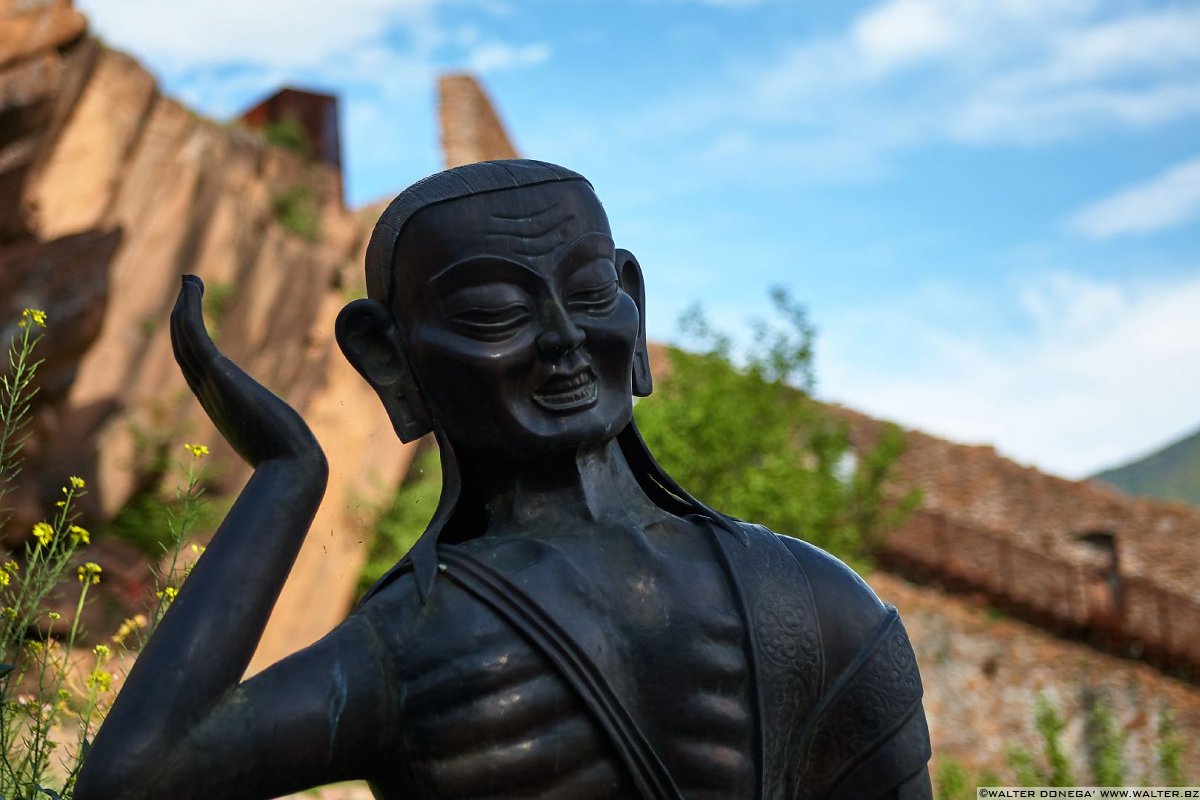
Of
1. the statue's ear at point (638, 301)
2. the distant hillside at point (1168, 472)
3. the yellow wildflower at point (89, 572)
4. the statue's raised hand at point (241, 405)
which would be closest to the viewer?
the statue's raised hand at point (241, 405)

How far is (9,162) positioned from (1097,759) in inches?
507

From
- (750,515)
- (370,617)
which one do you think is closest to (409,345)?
(370,617)

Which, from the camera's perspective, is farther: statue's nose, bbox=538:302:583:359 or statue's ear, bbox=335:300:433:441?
statue's ear, bbox=335:300:433:441

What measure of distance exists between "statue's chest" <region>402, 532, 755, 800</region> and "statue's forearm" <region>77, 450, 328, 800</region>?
0.28 meters

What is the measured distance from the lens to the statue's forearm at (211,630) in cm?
204

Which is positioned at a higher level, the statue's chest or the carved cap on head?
the carved cap on head

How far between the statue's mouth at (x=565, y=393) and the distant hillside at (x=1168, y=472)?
107ft

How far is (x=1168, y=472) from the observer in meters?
34.1

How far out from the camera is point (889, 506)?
2059 centimetres

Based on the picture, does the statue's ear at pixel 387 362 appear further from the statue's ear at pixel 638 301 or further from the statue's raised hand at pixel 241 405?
the statue's ear at pixel 638 301

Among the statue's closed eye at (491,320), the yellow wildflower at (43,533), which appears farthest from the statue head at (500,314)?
the yellow wildflower at (43,533)

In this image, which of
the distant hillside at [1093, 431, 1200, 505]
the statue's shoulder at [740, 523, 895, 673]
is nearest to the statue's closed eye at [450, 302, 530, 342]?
the statue's shoulder at [740, 523, 895, 673]

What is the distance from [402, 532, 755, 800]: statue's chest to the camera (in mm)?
2234

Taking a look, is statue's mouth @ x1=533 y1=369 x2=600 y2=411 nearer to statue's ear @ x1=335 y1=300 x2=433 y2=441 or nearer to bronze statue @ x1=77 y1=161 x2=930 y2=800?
bronze statue @ x1=77 y1=161 x2=930 y2=800
